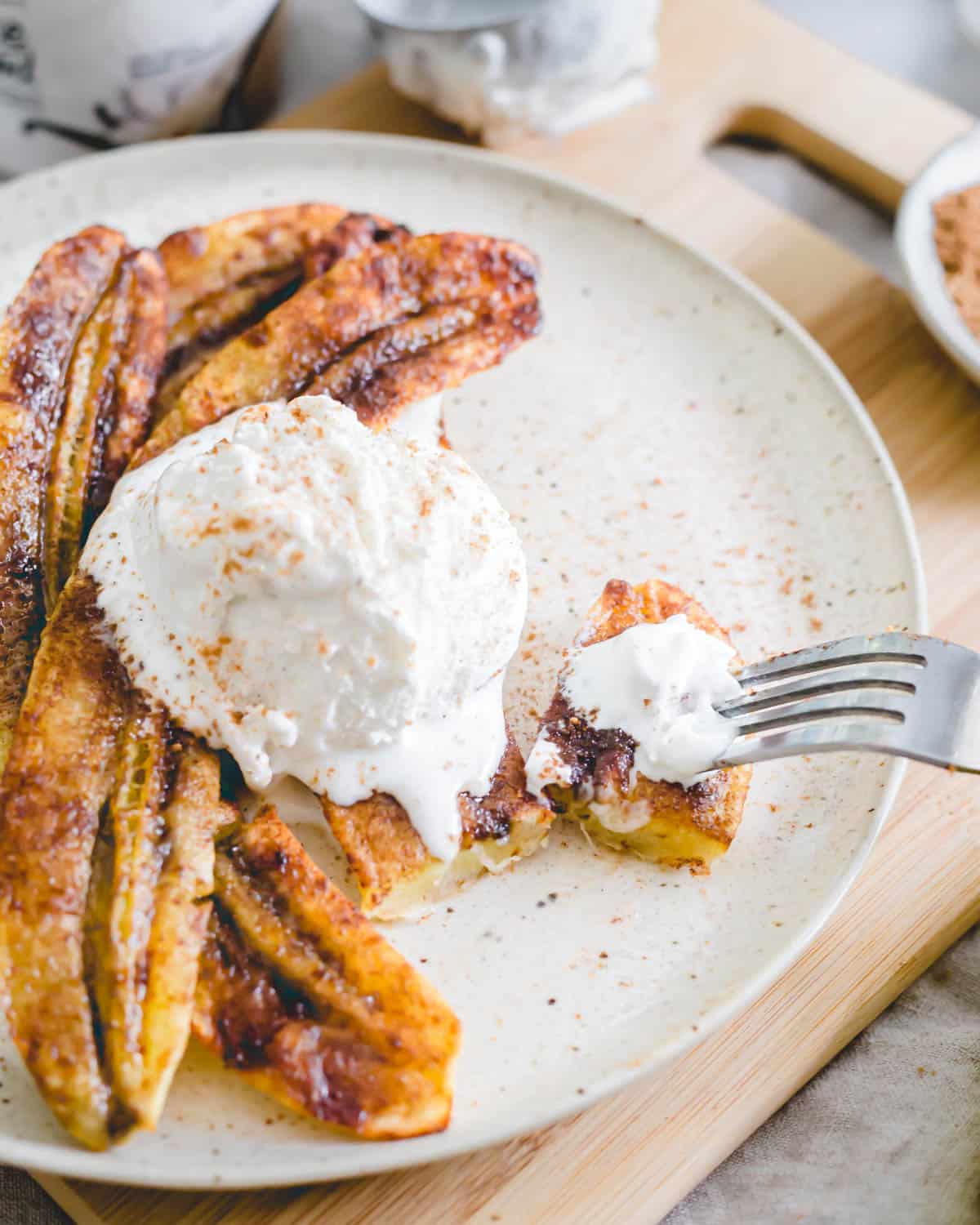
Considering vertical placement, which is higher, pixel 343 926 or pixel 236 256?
pixel 236 256

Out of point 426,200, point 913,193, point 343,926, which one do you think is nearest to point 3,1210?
point 343,926

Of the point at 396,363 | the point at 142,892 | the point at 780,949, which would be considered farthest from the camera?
the point at 396,363

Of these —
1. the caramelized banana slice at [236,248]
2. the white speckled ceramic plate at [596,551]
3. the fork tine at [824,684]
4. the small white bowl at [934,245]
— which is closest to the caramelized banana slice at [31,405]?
the caramelized banana slice at [236,248]

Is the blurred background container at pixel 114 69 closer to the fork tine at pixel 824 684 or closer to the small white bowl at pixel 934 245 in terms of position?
the small white bowl at pixel 934 245

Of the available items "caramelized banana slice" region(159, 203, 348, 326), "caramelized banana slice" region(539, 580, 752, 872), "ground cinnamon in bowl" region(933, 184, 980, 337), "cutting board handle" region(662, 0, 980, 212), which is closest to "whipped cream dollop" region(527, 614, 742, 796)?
"caramelized banana slice" region(539, 580, 752, 872)

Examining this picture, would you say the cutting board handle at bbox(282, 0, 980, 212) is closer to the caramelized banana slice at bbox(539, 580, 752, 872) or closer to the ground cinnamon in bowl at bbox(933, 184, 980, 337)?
the ground cinnamon in bowl at bbox(933, 184, 980, 337)

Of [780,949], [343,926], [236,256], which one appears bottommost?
[780,949]

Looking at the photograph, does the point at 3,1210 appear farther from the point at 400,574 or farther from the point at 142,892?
the point at 400,574
